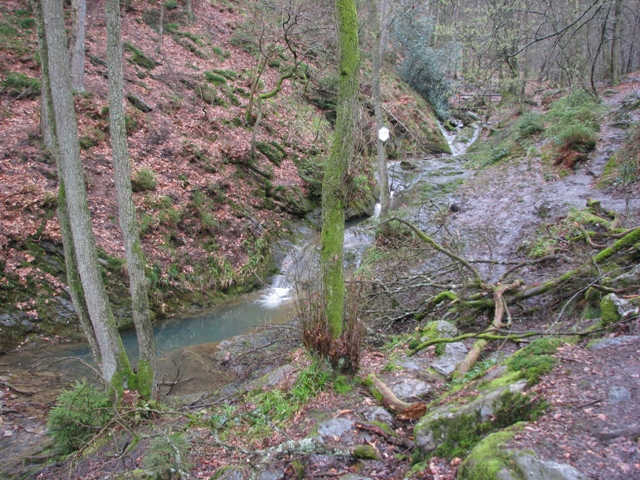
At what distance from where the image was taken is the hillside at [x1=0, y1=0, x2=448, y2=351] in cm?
852

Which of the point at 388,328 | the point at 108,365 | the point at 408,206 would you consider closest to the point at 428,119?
the point at 408,206

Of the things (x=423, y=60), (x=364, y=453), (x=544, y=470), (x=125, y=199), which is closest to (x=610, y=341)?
(x=544, y=470)

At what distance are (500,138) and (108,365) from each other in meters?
18.3

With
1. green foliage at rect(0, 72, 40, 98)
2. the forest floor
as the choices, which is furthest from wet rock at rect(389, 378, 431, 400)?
green foliage at rect(0, 72, 40, 98)

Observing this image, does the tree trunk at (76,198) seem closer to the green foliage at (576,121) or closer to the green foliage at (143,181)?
the green foliage at (143,181)

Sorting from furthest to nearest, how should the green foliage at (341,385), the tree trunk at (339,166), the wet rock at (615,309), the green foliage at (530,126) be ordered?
the green foliage at (530,126) → the green foliage at (341,385) → the tree trunk at (339,166) → the wet rock at (615,309)

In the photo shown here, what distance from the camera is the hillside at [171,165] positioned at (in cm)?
852

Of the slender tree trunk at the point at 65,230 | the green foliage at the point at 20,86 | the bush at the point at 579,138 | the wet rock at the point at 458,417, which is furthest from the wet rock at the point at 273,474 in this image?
the bush at the point at 579,138

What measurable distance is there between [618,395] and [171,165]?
12.1m

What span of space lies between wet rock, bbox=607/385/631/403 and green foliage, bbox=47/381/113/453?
5.36 metres

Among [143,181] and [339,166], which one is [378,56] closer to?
[143,181]

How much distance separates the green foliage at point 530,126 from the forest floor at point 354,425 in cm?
867

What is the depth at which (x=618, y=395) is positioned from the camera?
2.81 meters

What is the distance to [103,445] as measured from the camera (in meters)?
5.43
